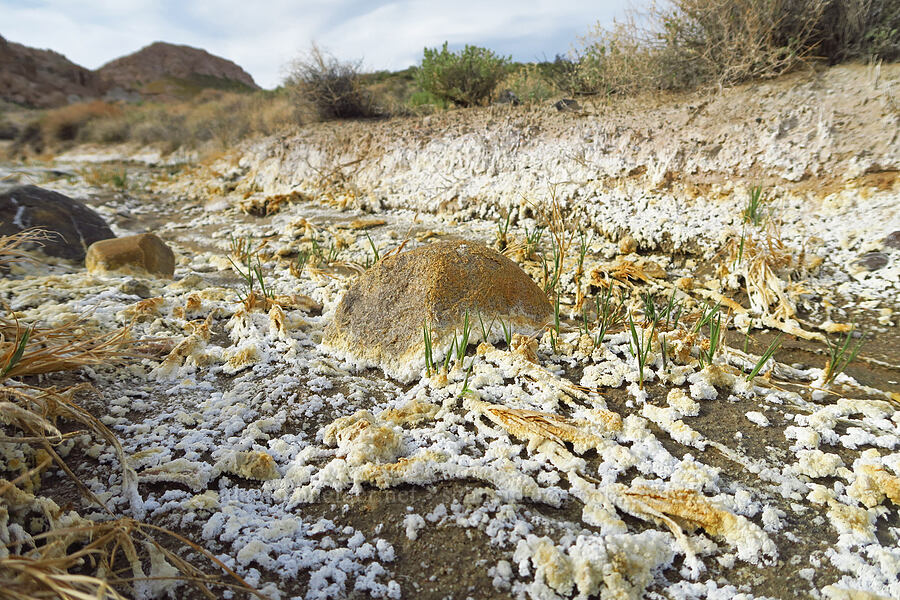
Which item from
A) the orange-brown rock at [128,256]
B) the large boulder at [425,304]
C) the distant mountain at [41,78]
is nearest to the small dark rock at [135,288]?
the orange-brown rock at [128,256]

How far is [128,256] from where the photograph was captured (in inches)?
142

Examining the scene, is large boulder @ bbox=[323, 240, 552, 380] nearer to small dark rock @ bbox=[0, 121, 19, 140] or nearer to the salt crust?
the salt crust

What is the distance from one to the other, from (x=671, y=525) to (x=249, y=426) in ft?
4.90

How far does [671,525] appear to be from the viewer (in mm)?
1434

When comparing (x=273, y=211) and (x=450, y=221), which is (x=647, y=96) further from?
(x=273, y=211)

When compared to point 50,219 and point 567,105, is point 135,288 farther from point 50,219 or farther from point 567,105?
point 567,105

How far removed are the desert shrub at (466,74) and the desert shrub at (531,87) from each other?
241mm

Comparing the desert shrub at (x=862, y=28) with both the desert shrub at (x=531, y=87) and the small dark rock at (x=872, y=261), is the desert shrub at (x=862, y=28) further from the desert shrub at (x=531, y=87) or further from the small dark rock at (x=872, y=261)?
the desert shrub at (x=531, y=87)

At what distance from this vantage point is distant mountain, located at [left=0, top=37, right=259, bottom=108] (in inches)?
1042

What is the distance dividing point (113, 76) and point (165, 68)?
10.9 ft

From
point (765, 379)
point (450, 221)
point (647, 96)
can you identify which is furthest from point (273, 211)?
point (765, 379)

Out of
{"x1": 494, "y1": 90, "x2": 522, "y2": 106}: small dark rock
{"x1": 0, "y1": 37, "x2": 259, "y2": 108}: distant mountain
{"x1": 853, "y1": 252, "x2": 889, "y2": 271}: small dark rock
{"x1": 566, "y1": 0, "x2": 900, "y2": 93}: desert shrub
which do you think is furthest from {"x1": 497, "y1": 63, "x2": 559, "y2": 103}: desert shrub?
Answer: {"x1": 0, "y1": 37, "x2": 259, "y2": 108}: distant mountain

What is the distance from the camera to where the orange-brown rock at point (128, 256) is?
360cm

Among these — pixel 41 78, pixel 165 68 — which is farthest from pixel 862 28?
pixel 165 68
